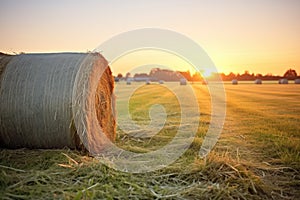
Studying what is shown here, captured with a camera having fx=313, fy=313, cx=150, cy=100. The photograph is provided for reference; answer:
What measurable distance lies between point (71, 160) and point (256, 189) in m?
2.63

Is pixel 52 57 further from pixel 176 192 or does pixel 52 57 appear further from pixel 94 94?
pixel 176 192

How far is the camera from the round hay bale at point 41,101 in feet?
16.6

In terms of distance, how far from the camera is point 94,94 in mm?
5504

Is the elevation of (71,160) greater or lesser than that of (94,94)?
lesser

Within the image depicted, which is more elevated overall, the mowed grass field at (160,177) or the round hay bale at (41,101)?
the round hay bale at (41,101)

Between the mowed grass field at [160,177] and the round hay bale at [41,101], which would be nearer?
the mowed grass field at [160,177]

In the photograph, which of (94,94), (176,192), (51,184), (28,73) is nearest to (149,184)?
(176,192)

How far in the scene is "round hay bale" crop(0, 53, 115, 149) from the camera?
5.07 metres

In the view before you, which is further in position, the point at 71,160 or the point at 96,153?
the point at 96,153

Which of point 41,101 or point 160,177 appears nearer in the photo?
point 160,177

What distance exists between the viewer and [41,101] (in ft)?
16.8

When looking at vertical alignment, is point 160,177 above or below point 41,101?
below

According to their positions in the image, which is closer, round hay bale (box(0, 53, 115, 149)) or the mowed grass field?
the mowed grass field

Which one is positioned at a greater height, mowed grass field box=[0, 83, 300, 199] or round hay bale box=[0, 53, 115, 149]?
round hay bale box=[0, 53, 115, 149]
